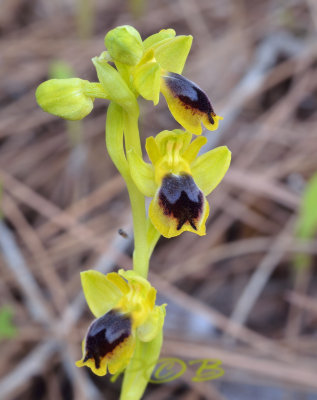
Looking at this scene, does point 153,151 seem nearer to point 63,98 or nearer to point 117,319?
point 63,98

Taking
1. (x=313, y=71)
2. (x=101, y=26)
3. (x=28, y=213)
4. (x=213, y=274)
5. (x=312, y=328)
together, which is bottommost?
(x=312, y=328)

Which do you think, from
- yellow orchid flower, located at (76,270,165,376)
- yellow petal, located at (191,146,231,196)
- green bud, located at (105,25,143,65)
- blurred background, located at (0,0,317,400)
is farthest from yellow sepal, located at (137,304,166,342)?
green bud, located at (105,25,143,65)

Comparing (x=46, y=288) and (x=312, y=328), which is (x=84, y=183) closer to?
(x=46, y=288)

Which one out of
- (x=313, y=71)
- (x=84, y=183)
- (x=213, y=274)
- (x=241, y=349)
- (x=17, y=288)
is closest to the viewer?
(x=241, y=349)

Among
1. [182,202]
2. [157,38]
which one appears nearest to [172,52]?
[157,38]

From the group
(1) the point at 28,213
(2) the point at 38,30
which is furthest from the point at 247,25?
(1) the point at 28,213

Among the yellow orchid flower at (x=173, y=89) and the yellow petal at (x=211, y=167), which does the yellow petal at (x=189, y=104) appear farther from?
the yellow petal at (x=211, y=167)

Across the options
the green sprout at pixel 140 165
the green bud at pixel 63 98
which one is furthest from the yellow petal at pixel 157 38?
the green bud at pixel 63 98

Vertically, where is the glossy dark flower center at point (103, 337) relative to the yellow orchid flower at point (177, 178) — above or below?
below
